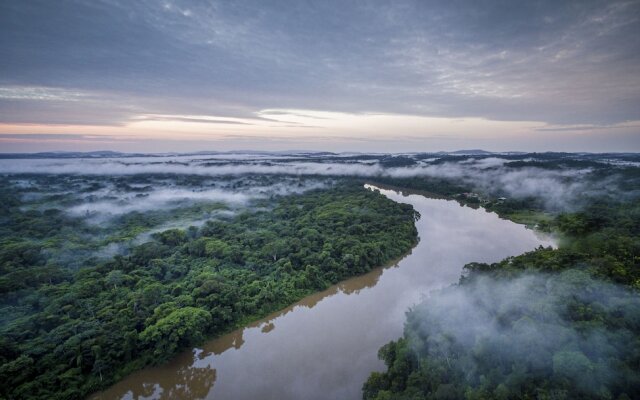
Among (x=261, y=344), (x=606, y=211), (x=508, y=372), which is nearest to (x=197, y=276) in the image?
(x=261, y=344)

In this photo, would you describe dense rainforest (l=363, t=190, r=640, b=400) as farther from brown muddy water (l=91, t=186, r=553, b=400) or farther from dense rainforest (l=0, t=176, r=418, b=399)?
dense rainforest (l=0, t=176, r=418, b=399)

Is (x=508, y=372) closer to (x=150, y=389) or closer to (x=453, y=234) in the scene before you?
(x=150, y=389)

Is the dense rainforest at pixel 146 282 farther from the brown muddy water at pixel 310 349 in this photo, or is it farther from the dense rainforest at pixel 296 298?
the brown muddy water at pixel 310 349

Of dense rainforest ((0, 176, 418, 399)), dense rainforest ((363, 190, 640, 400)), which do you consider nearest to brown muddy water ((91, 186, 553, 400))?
dense rainforest ((0, 176, 418, 399))

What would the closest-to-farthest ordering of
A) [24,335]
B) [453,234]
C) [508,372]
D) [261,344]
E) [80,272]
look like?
[508,372]
[24,335]
[261,344]
[80,272]
[453,234]

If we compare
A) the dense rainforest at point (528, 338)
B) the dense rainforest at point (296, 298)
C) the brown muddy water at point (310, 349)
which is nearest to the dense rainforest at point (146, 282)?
the dense rainforest at point (296, 298)

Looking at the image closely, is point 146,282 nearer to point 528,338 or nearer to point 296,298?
point 296,298
